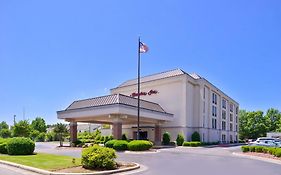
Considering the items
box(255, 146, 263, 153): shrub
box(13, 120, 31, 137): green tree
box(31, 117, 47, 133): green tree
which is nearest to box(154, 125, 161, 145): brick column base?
box(13, 120, 31, 137): green tree

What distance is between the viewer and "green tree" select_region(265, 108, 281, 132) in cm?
9964

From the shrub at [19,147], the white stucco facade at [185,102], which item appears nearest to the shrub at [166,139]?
the white stucco facade at [185,102]

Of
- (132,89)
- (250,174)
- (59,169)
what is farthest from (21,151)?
(132,89)

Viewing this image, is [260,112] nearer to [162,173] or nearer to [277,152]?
[277,152]

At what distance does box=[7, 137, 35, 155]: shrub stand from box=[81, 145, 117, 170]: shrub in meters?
9.64

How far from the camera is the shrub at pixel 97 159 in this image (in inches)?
583

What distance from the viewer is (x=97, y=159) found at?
14805 mm

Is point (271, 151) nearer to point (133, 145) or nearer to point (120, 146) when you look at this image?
point (133, 145)

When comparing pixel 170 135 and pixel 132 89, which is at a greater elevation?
pixel 132 89

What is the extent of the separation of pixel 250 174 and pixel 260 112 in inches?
3571

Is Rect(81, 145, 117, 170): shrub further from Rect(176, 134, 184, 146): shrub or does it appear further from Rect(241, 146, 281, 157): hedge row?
Rect(176, 134, 184, 146): shrub

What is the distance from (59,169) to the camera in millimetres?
14305

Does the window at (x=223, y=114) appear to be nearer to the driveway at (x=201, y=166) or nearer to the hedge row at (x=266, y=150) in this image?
the hedge row at (x=266, y=150)

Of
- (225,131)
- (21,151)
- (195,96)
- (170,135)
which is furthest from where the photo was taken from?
(225,131)
